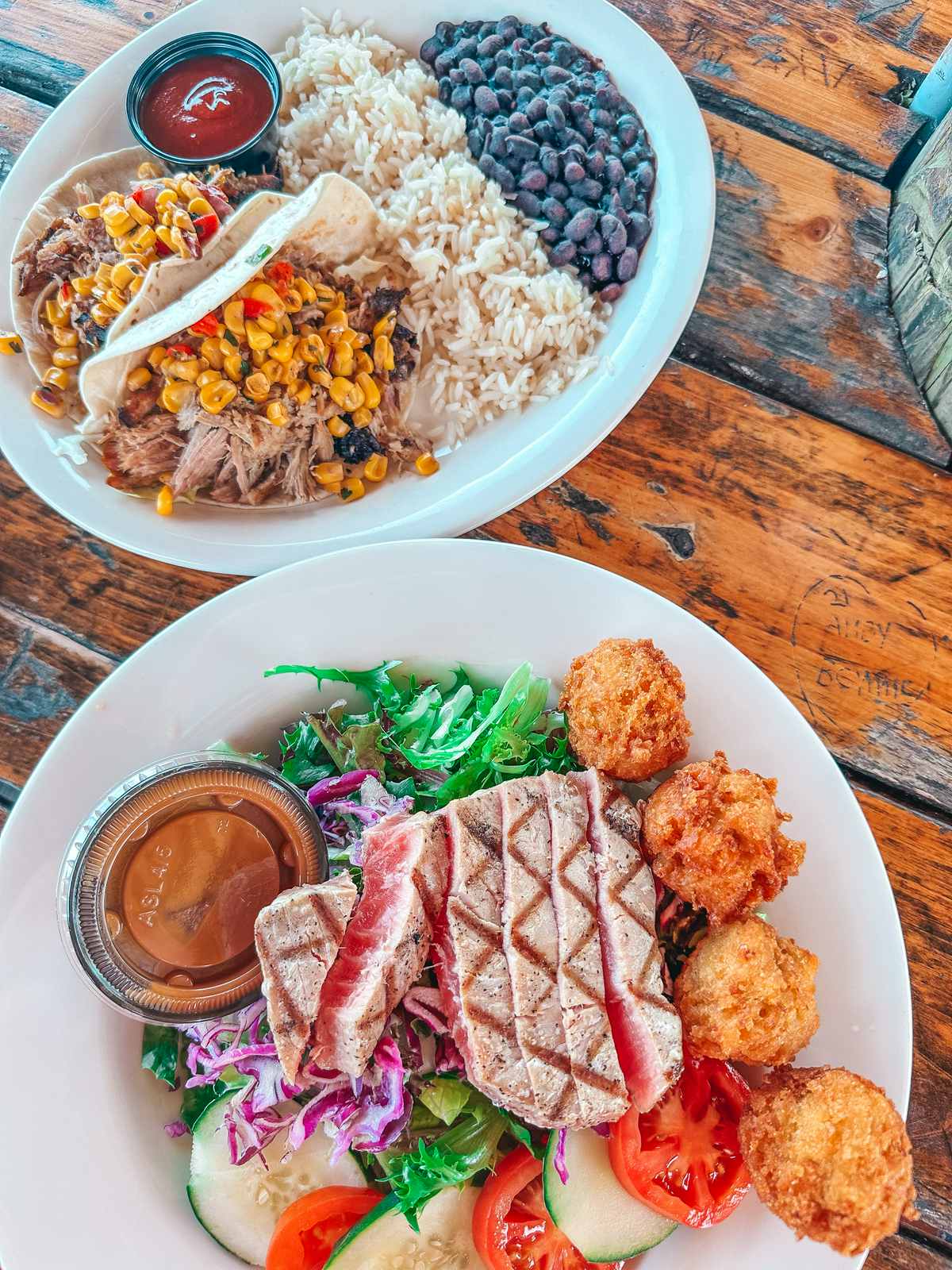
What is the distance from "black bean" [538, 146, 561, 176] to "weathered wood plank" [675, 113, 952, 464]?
52 cm

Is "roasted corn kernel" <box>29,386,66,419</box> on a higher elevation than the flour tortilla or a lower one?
lower

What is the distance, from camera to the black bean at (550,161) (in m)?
2.64

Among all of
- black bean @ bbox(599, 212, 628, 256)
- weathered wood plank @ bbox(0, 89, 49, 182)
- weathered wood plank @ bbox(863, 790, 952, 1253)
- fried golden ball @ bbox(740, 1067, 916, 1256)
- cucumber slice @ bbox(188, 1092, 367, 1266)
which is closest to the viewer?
fried golden ball @ bbox(740, 1067, 916, 1256)

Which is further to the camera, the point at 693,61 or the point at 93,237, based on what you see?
the point at 693,61

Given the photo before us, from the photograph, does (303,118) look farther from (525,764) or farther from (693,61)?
(525,764)

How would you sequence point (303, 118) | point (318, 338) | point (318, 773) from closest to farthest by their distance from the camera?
point (318, 773)
point (318, 338)
point (303, 118)

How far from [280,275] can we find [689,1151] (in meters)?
2.43

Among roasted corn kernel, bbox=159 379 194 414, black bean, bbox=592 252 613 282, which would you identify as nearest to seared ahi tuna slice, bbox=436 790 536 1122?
roasted corn kernel, bbox=159 379 194 414

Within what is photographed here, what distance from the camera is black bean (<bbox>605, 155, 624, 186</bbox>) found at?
2.62m

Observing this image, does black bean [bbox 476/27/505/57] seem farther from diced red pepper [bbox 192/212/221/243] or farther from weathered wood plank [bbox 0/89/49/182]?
weathered wood plank [bbox 0/89/49/182]

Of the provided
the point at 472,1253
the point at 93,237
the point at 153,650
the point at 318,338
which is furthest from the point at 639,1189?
the point at 93,237

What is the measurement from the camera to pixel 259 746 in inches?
96.9

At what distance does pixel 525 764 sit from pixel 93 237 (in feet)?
6.17

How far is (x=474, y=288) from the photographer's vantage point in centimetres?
271
